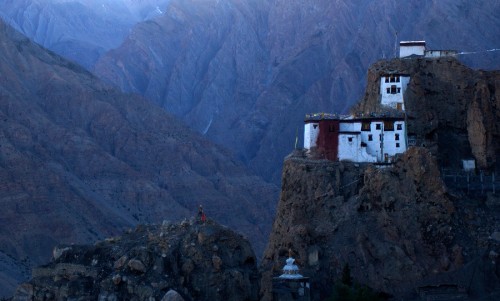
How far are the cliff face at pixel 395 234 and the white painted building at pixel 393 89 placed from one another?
553 cm

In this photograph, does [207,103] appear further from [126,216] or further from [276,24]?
[126,216]

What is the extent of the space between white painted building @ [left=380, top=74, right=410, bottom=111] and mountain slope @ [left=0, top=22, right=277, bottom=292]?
43.5 m

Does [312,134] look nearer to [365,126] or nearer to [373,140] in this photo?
[365,126]

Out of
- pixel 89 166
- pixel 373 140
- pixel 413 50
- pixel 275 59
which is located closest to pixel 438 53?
pixel 413 50

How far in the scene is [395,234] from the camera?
71688mm

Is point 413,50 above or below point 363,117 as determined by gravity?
above

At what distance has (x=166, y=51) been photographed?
19950 cm

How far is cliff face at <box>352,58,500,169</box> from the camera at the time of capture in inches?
3044

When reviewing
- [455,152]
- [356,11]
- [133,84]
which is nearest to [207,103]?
[133,84]

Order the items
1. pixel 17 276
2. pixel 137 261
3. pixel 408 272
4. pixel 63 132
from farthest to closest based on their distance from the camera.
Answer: pixel 63 132 → pixel 17 276 → pixel 408 272 → pixel 137 261

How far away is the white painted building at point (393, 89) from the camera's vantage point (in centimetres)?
7894

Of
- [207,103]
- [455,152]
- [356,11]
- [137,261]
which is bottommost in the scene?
[137,261]

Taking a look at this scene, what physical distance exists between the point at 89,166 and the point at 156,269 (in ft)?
267

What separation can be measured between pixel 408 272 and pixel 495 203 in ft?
24.6
